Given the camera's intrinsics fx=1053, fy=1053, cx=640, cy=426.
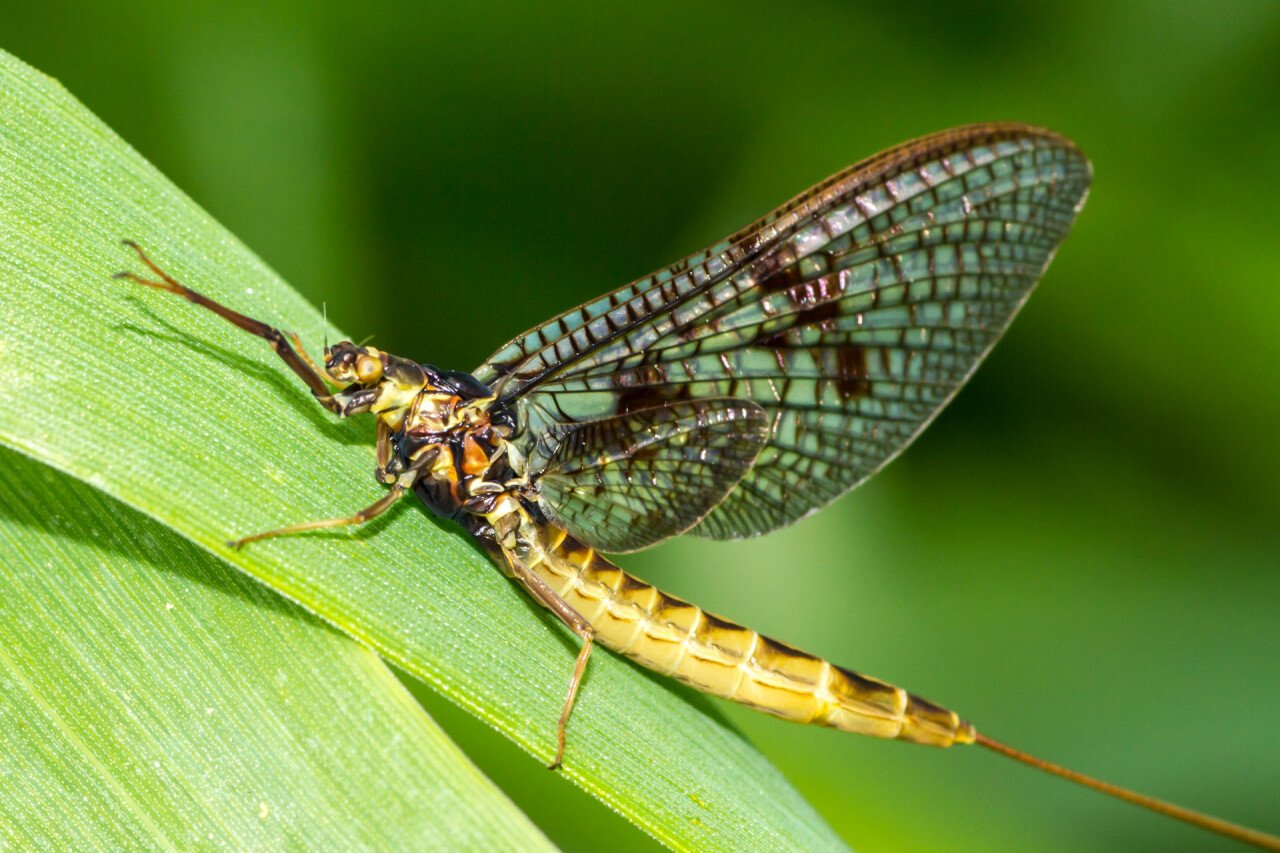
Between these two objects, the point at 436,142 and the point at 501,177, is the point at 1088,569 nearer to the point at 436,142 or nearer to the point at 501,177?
the point at 501,177

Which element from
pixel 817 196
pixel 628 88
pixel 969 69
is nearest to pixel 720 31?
pixel 628 88

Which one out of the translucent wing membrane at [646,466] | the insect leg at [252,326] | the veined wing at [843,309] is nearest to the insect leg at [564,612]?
the translucent wing membrane at [646,466]

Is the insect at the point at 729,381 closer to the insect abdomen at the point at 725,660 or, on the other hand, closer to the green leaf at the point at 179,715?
the insect abdomen at the point at 725,660

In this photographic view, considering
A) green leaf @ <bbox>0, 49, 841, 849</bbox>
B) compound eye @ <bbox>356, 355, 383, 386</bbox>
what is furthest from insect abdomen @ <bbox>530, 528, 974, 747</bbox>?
compound eye @ <bbox>356, 355, 383, 386</bbox>

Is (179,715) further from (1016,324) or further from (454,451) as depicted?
(1016,324)

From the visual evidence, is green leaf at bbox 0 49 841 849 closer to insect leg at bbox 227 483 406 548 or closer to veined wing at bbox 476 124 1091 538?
insect leg at bbox 227 483 406 548
